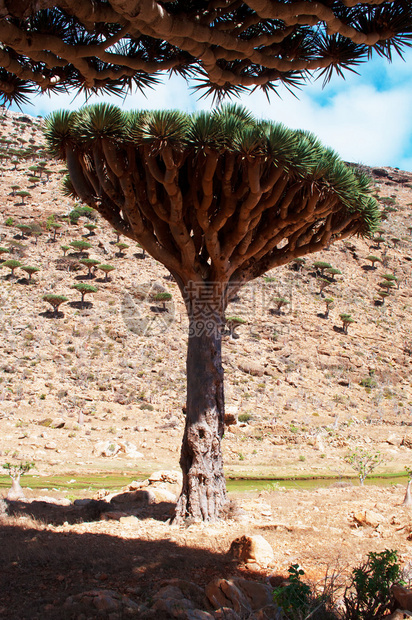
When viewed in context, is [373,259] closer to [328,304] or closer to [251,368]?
[328,304]

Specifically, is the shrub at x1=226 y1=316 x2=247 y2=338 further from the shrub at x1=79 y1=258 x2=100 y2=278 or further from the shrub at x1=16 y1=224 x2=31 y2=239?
the shrub at x1=16 y1=224 x2=31 y2=239

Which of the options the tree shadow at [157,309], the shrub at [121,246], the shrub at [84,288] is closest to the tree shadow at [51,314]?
the shrub at [84,288]

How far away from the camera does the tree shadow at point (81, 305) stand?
95.4 feet

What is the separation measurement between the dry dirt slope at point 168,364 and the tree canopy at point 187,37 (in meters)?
10.5

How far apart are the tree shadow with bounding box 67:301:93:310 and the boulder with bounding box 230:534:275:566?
25.4 metres

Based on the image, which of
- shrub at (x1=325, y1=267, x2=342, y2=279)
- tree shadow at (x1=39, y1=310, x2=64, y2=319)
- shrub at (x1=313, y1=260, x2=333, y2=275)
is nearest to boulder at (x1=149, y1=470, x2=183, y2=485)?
tree shadow at (x1=39, y1=310, x2=64, y2=319)

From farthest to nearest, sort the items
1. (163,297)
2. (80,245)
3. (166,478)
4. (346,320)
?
1. (80,245)
2. (346,320)
3. (163,297)
4. (166,478)

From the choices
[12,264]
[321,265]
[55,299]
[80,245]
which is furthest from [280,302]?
[12,264]

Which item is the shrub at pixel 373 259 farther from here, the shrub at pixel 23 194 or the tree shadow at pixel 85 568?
the tree shadow at pixel 85 568

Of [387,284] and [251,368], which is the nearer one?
[251,368]

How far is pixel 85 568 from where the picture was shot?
14.3 feet

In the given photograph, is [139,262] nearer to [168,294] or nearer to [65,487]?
[168,294]

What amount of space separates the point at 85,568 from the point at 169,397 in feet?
62.2

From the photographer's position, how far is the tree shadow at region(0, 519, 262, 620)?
3420 millimetres
